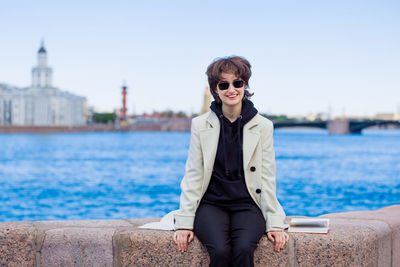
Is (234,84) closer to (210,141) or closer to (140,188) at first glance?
(210,141)

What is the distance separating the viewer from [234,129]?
226cm

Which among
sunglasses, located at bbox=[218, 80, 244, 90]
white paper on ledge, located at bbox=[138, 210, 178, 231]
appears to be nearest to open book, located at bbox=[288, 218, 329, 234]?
white paper on ledge, located at bbox=[138, 210, 178, 231]

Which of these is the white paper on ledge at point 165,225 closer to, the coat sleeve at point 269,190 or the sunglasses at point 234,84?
the coat sleeve at point 269,190

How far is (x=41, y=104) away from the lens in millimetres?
93875

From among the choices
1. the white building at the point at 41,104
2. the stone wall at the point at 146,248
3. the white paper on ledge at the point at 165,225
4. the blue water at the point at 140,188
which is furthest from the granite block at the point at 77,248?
the white building at the point at 41,104

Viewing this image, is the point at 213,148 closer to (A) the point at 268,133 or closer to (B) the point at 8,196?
(A) the point at 268,133

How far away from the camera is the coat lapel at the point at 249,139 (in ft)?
7.18

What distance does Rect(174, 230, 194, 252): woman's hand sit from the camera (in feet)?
6.99

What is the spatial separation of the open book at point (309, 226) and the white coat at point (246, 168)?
11 centimetres

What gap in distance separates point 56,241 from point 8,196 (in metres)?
15.7

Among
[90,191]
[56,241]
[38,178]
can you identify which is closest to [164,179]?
[90,191]

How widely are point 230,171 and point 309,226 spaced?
47 centimetres

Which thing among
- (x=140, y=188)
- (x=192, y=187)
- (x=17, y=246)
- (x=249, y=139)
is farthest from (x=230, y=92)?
(x=140, y=188)

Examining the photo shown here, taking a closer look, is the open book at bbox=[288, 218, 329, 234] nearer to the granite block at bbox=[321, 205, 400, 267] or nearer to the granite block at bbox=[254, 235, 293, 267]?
the granite block at bbox=[254, 235, 293, 267]
